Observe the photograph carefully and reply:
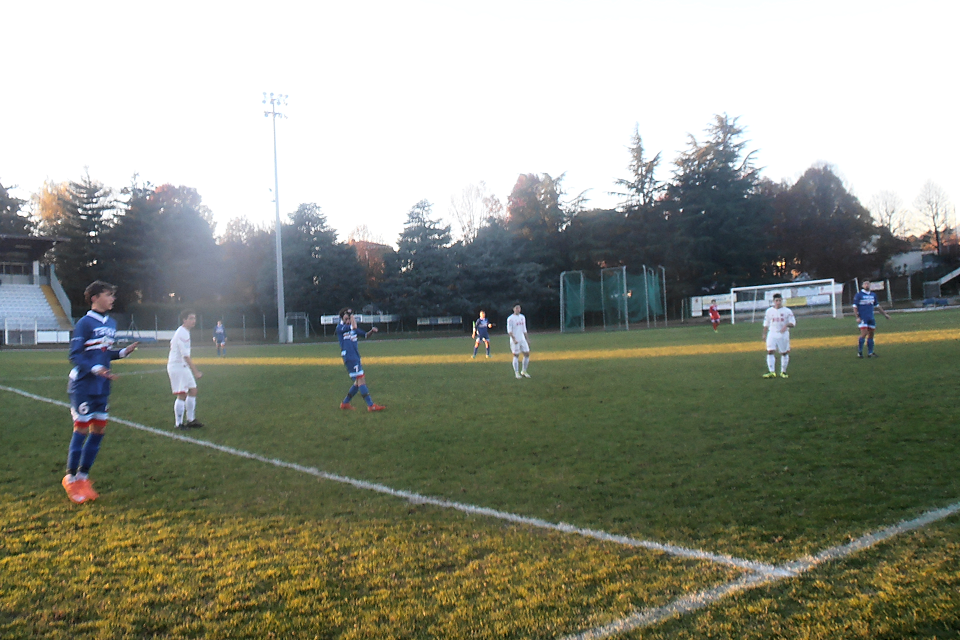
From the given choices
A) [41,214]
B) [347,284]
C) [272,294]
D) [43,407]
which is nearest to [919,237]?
[347,284]

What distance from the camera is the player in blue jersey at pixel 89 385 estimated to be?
6.07m

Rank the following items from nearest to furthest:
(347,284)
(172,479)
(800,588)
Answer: (800,588) → (172,479) → (347,284)

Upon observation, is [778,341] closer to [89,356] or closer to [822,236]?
[89,356]

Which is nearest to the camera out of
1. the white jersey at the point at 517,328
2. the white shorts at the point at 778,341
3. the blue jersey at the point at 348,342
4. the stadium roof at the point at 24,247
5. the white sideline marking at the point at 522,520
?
the white sideline marking at the point at 522,520

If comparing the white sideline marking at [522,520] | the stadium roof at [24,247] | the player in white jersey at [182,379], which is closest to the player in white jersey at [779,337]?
the white sideline marking at [522,520]

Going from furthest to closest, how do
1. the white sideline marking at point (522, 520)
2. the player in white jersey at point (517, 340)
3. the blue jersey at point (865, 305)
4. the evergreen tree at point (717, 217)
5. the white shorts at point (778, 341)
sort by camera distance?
the evergreen tree at point (717, 217)
the player in white jersey at point (517, 340)
the blue jersey at point (865, 305)
the white shorts at point (778, 341)
the white sideline marking at point (522, 520)

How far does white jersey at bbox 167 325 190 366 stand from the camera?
968cm

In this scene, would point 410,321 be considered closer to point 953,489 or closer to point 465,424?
point 465,424

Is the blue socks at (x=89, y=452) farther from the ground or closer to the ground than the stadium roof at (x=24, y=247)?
closer to the ground

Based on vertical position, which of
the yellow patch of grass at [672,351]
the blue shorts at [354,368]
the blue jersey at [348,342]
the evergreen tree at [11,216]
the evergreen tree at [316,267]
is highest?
the evergreen tree at [11,216]

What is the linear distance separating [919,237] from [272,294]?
7063cm

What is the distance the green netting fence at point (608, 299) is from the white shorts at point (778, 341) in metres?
30.3

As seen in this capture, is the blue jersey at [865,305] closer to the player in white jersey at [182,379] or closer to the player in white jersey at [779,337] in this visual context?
the player in white jersey at [779,337]

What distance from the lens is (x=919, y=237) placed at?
73.4 m
